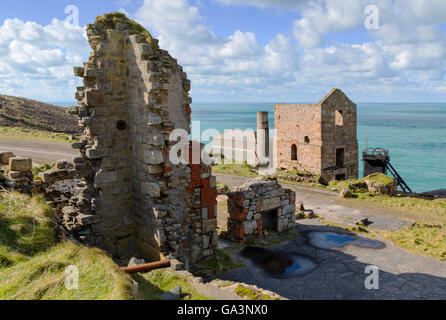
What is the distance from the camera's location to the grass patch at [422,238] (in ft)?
43.9

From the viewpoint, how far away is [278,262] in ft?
40.5

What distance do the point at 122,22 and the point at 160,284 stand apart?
23.7ft

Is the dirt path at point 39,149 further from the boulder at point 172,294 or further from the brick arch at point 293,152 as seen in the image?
the boulder at point 172,294

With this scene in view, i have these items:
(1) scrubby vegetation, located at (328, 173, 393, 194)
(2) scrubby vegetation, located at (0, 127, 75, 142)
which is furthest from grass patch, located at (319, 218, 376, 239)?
(2) scrubby vegetation, located at (0, 127, 75, 142)

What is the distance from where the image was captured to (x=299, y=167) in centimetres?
3356

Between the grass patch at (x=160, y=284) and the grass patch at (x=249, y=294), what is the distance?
118cm

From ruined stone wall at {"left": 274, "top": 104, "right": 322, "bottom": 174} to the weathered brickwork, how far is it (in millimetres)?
16812

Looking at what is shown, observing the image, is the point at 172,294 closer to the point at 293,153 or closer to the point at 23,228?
the point at 23,228

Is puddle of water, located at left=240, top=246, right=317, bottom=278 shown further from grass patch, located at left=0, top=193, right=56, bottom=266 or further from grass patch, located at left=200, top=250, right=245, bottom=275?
grass patch, located at left=0, top=193, right=56, bottom=266

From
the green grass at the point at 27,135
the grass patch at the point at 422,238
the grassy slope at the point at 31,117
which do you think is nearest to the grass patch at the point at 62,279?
the grass patch at the point at 422,238
